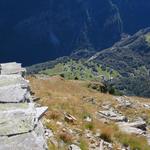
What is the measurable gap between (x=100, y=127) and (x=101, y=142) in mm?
1811

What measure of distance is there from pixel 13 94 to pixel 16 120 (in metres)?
2.72

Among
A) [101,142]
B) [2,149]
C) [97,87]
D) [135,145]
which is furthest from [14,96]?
[97,87]

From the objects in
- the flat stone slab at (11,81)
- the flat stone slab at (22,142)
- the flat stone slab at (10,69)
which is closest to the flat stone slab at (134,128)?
the flat stone slab at (10,69)

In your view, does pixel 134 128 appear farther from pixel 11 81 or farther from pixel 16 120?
pixel 16 120

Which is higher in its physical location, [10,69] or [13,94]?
[10,69]

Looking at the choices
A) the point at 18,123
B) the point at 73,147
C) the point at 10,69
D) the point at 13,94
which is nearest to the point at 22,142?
the point at 18,123

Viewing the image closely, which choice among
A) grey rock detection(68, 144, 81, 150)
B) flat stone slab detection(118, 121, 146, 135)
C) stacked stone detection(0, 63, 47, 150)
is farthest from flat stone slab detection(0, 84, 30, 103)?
flat stone slab detection(118, 121, 146, 135)

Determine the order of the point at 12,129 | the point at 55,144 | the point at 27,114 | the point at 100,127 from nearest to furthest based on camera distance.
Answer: the point at 12,129 < the point at 27,114 < the point at 55,144 < the point at 100,127

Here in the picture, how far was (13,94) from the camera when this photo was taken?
12883 millimetres

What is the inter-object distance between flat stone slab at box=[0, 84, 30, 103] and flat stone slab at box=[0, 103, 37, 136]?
67 centimetres

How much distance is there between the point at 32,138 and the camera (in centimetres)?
924

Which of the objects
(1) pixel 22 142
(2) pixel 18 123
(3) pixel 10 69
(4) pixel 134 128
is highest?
(3) pixel 10 69

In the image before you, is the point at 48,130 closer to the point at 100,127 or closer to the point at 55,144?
the point at 55,144

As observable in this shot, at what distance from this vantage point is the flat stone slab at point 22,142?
8.92 metres
